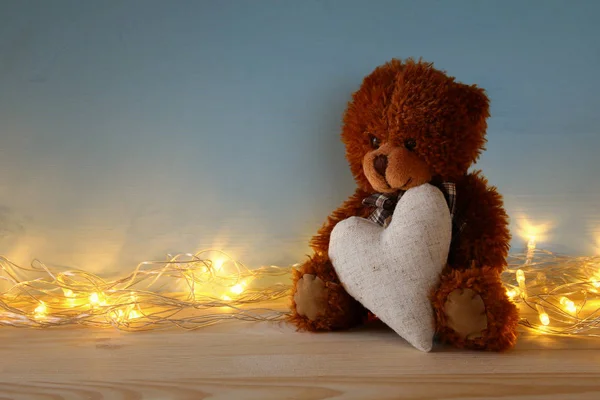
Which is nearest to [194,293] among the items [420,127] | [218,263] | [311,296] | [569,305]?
[218,263]

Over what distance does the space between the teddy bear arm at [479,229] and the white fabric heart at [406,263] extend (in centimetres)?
7

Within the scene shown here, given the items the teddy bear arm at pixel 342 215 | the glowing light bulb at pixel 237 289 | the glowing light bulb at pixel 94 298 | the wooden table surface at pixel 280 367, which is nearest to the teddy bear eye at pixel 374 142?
the teddy bear arm at pixel 342 215

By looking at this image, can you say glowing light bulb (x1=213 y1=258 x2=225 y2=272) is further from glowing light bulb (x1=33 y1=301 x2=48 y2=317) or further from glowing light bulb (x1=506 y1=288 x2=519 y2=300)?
glowing light bulb (x1=506 y1=288 x2=519 y2=300)

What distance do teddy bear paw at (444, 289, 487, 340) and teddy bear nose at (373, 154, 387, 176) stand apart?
0.80 ft

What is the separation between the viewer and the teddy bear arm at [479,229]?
2.95 feet

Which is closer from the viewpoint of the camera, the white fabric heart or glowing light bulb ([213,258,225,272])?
the white fabric heart

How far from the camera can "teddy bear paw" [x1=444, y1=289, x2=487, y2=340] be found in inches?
30.9

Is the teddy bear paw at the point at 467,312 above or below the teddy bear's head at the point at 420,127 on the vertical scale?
below

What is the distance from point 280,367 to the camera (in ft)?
2.49

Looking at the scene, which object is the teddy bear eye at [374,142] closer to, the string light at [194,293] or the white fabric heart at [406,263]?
the white fabric heart at [406,263]

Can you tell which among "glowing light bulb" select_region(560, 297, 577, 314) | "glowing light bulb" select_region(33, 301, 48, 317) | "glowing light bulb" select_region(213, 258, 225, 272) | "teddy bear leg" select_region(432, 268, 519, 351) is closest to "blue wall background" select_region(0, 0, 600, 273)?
"glowing light bulb" select_region(213, 258, 225, 272)

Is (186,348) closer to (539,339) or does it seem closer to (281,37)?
(539,339)

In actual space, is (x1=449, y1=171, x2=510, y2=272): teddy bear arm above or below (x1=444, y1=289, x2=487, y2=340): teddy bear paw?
above

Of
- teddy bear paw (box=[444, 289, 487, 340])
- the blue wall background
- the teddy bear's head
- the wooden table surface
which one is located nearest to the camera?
the wooden table surface
